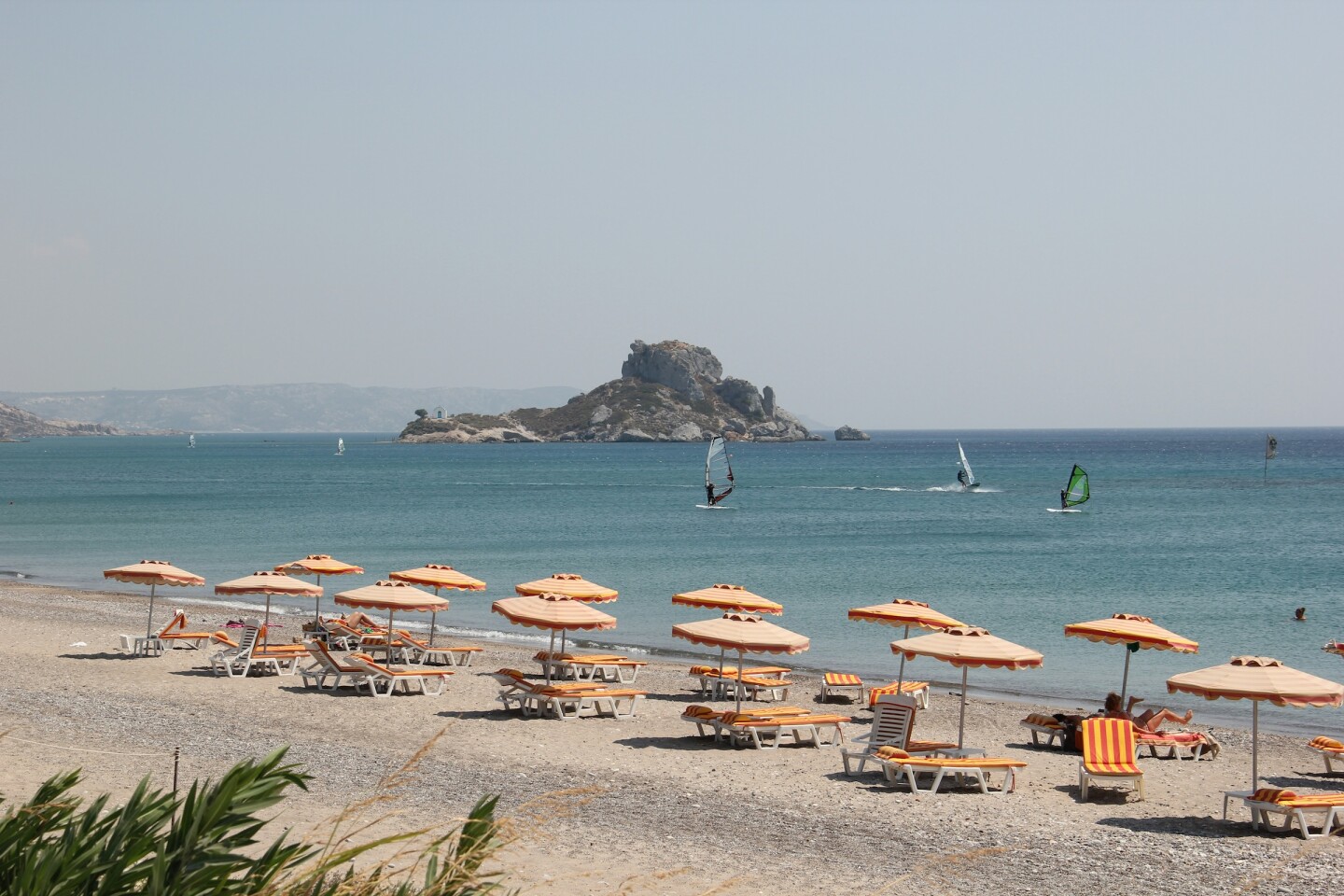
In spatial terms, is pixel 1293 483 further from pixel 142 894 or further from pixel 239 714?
pixel 142 894

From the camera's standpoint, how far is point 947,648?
521 inches

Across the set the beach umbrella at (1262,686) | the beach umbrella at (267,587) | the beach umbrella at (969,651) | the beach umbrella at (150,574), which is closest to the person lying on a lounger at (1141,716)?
the beach umbrella at (969,651)

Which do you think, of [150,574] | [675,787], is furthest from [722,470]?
[675,787]

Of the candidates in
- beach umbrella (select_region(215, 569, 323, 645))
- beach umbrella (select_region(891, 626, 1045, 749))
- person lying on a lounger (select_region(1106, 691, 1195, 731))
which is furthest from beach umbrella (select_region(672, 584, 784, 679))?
beach umbrella (select_region(215, 569, 323, 645))

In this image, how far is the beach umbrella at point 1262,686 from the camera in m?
11.4

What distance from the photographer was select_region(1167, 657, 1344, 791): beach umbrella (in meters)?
11.4

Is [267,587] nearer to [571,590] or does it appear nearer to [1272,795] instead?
[571,590]

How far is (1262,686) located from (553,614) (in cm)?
802

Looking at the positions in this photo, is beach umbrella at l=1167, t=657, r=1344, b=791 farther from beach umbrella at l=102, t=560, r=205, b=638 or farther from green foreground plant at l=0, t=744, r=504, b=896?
beach umbrella at l=102, t=560, r=205, b=638

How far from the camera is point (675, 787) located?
40.1ft

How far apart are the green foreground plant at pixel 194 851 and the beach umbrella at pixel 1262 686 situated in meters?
9.88

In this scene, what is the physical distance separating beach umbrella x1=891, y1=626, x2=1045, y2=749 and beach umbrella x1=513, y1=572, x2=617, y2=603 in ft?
15.9

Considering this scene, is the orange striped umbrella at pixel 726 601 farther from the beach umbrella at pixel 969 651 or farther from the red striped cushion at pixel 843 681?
the beach umbrella at pixel 969 651

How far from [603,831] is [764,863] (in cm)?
141
